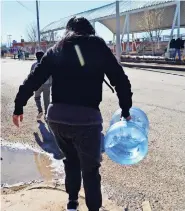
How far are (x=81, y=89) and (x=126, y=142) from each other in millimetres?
978

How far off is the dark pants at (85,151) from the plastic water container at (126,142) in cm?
44

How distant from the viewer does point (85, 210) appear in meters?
3.14

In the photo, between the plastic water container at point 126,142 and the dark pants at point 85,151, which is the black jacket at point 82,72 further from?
the plastic water container at point 126,142

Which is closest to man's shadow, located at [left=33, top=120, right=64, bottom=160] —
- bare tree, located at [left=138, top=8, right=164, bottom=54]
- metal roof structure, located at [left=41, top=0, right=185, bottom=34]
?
metal roof structure, located at [left=41, top=0, right=185, bottom=34]

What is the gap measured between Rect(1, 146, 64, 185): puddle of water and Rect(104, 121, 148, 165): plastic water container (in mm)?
1115

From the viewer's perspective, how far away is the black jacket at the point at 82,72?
8.25 feet

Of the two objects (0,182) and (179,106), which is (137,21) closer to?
(179,106)

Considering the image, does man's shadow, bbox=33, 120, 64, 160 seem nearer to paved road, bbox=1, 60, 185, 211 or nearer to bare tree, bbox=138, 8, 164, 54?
paved road, bbox=1, 60, 185, 211

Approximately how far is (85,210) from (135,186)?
81cm

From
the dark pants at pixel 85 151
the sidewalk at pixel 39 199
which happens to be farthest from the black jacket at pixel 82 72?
the sidewalk at pixel 39 199

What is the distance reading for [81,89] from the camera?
2.56m

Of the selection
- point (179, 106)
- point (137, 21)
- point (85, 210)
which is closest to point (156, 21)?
point (137, 21)

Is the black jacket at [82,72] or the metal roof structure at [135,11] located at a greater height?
the metal roof structure at [135,11]

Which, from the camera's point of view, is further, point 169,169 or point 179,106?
point 179,106
